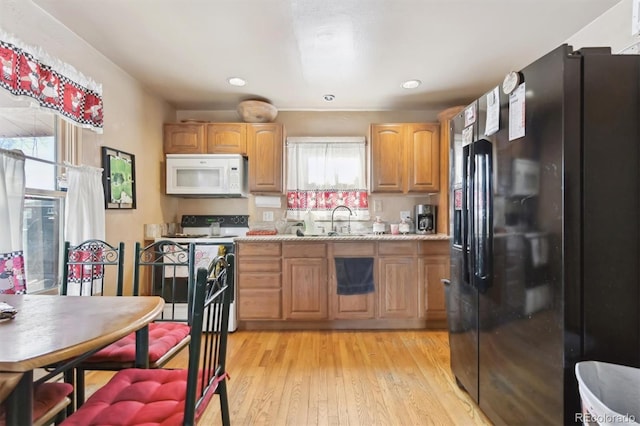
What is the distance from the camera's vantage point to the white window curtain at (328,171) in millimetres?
3545

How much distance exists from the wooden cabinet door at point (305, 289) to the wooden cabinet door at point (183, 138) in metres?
1.59

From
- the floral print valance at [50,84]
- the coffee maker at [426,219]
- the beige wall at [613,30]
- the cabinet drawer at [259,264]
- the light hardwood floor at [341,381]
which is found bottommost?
the light hardwood floor at [341,381]

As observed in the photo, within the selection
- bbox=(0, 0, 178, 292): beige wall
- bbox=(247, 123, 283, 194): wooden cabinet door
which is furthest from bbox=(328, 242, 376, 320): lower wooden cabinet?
bbox=(0, 0, 178, 292): beige wall

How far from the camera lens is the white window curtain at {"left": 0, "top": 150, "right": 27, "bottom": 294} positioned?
1.52 meters

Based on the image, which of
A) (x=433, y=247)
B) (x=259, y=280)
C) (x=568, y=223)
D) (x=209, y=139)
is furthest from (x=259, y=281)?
(x=568, y=223)

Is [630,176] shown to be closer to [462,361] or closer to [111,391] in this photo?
[462,361]

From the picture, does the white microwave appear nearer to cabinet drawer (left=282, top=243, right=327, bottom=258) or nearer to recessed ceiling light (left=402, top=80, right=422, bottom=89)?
cabinet drawer (left=282, top=243, right=327, bottom=258)

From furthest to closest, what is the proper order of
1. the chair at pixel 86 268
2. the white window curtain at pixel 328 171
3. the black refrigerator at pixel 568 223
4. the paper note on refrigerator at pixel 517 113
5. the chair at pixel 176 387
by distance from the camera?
the white window curtain at pixel 328 171 → the chair at pixel 86 268 → the paper note on refrigerator at pixel 517 113 → the black refrigerator at pixel 568 223 → the chair at pixel 176 387

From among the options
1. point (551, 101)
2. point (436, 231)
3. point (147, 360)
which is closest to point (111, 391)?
point (147, 360)

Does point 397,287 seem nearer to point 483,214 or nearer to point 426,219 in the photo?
point 426,219

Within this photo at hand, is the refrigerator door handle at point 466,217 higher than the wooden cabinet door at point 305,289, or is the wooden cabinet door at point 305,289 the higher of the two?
the refrigerator door handle at point 466,217

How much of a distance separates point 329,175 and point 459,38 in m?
1.83

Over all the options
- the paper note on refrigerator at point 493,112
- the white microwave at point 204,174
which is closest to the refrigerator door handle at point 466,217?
the paper note on refrigerator at point 493,112

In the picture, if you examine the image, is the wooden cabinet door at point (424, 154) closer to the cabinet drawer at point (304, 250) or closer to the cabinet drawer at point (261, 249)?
the cabinet drawer at point (304, 250)
